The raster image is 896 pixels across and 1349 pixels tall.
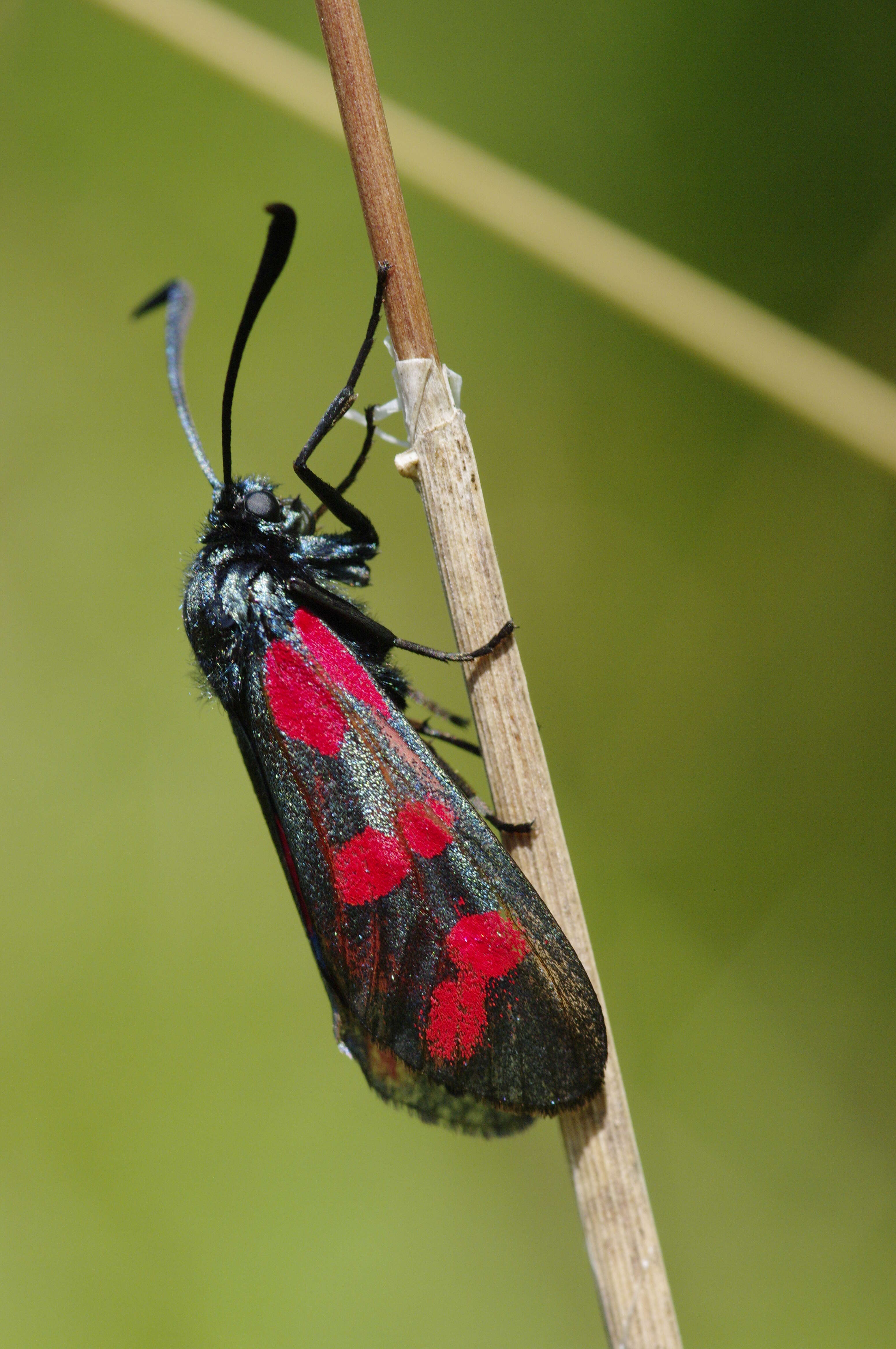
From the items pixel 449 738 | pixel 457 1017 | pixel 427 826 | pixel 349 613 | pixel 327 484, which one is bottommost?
pixel 457 1017

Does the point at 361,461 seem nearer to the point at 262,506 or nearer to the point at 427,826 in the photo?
the point at 262,506

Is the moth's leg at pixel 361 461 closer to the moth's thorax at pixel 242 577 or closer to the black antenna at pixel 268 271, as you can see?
the moth's thorax at pixel 242 577

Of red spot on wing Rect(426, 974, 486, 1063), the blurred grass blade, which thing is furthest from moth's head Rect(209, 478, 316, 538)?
red spot on wing Rect(426, 974, 486, 1063)

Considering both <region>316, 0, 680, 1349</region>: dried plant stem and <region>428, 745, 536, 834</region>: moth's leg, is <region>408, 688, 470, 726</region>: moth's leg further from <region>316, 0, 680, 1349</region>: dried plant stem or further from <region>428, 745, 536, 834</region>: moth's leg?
<region>316, 0, 680, 1349</region>: dried plant stem

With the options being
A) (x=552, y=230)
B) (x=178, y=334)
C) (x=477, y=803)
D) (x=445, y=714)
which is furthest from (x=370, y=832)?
(x=552, y=230)

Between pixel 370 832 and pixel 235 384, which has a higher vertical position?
pixel 235 384

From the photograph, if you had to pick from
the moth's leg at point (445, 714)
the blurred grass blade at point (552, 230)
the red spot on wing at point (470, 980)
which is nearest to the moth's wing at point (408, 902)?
the red spot on wing at point (470, 980)
